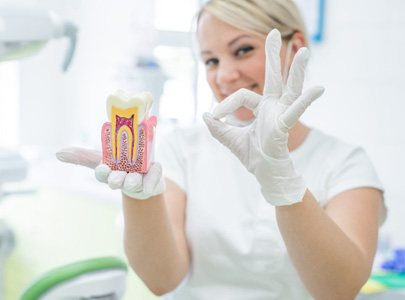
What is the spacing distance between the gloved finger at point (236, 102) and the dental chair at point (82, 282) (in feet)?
1.08

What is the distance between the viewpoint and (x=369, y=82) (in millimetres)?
2119

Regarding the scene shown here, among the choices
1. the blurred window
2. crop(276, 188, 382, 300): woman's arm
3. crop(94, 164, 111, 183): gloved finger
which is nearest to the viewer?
crop(94, 164, 111, 183): gloved finger

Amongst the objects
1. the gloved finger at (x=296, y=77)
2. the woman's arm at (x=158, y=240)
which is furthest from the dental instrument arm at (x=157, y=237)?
the gloved finger at (x=296, y=77)

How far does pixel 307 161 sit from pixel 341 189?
0.36ft

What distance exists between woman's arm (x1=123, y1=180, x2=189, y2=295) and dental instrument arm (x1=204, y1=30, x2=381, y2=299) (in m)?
0.21

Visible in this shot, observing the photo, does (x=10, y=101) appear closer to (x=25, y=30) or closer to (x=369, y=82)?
(x=369, y=82)

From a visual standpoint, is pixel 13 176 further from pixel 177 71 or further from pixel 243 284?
pixel 177 71

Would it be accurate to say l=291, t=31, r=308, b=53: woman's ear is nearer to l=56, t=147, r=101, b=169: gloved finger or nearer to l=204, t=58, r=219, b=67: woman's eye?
l=204, t=58, r=219, b=67: woman's eye

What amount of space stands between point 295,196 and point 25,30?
0.57 meters

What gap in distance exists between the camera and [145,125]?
84 cm

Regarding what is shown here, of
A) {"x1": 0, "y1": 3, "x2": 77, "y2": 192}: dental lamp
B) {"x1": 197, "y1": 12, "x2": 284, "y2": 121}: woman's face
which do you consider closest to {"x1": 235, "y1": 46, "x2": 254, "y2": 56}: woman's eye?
{"x1": 197, "y1": 12, "x2": 284, "y2": 121}: woman's face

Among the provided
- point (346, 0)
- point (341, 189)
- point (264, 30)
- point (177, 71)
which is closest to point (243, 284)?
point (341, 189)

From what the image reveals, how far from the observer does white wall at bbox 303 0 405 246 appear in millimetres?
2025

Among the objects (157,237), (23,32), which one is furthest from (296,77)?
(23,32)
